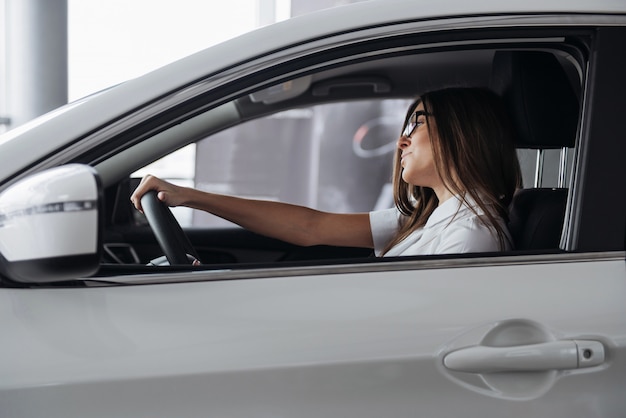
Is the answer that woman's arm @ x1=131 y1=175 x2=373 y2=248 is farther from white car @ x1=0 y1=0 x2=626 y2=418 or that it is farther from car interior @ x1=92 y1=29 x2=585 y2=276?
white car @ x1=0 y1=0 x2=626 y2=418

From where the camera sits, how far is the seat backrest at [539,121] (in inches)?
58.6

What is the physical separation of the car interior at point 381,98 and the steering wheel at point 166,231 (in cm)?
7

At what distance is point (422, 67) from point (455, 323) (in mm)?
1276

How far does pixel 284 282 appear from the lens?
1.16 m

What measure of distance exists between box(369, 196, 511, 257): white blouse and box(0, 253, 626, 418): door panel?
1.03ft

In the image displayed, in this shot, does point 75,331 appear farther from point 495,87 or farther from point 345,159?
point 345,159

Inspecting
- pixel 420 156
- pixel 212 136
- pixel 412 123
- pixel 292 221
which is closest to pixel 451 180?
pixel 420 156

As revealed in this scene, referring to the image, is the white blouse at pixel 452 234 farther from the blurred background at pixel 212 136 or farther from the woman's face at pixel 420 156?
the blurred background at pixel 212 136

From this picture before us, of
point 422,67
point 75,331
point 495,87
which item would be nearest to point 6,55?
point 422,67

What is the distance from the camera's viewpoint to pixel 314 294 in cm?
115

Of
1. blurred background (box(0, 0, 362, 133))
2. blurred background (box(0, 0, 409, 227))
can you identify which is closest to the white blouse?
blurred background (box(0, 0, 409, 227))

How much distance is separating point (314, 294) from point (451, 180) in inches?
26.6

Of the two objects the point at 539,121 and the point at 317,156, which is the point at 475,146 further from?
the point at 317,156

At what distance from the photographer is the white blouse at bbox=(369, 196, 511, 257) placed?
1.50 metres
